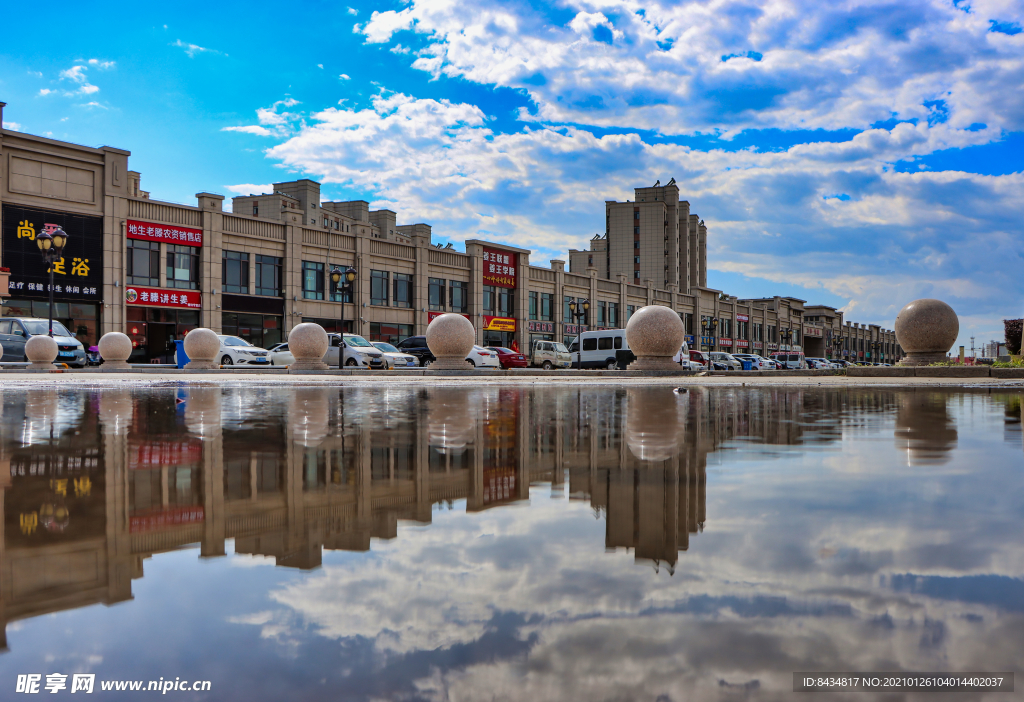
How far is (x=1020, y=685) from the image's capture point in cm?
160

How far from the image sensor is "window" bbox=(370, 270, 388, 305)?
51031mm

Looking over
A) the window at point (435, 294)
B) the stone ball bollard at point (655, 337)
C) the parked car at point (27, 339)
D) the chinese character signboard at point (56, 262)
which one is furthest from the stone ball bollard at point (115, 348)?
the window at point (435, 294)

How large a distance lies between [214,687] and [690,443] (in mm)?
4609

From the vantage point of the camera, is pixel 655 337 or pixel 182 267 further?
pixel 182 267

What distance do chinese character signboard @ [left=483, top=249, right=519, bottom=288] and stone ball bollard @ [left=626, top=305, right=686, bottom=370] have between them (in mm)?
34831

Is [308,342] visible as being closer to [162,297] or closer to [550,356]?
[550,356]

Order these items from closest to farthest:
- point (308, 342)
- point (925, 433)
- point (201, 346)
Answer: point (925, 433)
point (308, 342)
point (201, 346)

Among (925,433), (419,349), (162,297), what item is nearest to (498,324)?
(419,349)

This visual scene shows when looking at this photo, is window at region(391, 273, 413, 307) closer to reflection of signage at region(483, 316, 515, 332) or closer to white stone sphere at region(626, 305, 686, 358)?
reflection of signage at region(483, 316, 515, 332)

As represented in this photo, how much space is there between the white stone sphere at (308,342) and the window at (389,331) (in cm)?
2543

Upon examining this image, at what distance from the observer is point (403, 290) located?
53.5m

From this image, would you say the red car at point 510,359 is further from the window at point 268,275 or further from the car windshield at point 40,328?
the window at point 268,275

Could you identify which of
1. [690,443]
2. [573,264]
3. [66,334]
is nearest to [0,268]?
[66,334]

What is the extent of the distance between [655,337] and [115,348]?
2269 cm
